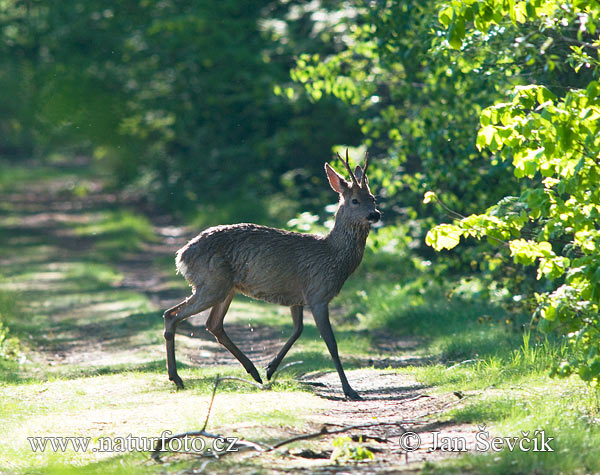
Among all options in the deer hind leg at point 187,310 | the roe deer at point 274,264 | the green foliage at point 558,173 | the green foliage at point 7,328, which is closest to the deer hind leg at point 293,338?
the roe deer at point 274,264

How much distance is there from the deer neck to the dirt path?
1.21 m

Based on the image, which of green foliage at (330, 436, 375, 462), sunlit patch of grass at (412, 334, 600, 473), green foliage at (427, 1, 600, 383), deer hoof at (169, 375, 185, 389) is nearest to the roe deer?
deer hoof at (169, 375, 185, 389)

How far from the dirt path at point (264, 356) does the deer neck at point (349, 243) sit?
121 centimetres

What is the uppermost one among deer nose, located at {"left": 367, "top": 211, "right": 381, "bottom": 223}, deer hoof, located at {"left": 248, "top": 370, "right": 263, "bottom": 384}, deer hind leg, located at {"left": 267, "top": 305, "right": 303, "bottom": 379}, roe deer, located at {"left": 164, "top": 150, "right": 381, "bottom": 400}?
deer nose, located at {"left": 367, "top": 211, "right": 381, "bottom": 223}

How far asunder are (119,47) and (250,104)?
166 inches

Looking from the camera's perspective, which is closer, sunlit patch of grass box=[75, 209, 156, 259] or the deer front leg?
Result: the deer front leg

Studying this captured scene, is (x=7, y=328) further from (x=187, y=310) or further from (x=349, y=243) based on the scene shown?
(x=349, y=243)

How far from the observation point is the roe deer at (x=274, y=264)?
29.7ft

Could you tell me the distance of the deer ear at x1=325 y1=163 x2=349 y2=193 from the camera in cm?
926

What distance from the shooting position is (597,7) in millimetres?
6051

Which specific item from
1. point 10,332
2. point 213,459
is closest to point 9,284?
point 10,332

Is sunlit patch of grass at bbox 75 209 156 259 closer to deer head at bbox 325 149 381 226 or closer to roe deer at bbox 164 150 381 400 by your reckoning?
roe deer at bbox 164 150 381 400

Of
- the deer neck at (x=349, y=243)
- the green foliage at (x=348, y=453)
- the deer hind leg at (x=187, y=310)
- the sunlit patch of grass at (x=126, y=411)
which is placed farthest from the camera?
the deer neck at (x=349, y=243)

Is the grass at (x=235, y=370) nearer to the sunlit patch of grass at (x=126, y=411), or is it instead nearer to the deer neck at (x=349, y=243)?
the sunlit patch of grass at (x=126, y=411)
